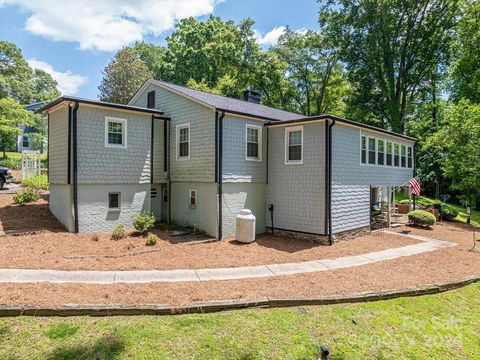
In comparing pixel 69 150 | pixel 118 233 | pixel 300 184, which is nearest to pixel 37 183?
pixel 69 150

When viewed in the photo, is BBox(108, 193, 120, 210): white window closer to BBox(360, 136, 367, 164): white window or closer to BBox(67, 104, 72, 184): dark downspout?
BBox(67, 104, 72, 184): dark downspout

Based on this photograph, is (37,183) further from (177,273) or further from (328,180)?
(328,180)

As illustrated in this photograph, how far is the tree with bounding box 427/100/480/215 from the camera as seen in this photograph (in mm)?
19938

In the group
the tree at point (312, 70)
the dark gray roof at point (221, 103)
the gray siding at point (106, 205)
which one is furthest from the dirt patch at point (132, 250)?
the tree at point (312, 70)

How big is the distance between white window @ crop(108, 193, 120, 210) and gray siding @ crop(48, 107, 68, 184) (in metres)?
1.73

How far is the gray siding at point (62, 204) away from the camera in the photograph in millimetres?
11500

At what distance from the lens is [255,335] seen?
518 centimetres

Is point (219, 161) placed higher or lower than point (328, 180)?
higher

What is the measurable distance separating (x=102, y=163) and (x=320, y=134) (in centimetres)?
866

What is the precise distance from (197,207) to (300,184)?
4468mm

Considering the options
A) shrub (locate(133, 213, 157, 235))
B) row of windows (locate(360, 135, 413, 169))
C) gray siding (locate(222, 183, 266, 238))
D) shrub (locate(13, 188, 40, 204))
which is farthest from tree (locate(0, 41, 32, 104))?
row of windows (locate(360, 135, 413, 169))

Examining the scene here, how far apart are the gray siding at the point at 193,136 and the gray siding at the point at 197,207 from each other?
1.10 ft

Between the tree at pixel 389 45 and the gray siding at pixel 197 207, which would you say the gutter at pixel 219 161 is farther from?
the tree at pixel 389 45

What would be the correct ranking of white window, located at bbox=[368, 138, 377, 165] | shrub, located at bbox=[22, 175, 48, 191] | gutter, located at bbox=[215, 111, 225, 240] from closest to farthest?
gutter, located at bbox=[215, 111, 225, 240]
white window, located at bbox=[368, 138, 377, 165]
shrub, located at bbox=[22, 175, 48, 191]
